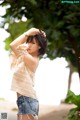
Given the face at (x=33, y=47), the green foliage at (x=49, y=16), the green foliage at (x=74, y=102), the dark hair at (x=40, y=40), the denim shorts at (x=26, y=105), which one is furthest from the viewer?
the green foliage at (x=49, y=16)

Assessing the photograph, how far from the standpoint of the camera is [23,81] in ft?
17.0

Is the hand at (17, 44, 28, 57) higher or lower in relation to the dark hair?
lower

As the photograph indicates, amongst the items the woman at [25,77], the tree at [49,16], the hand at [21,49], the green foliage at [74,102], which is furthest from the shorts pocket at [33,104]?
the tree at [49,16]

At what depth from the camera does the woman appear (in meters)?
5.13

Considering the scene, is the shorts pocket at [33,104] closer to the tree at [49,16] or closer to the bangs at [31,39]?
the bangs at [31,39]

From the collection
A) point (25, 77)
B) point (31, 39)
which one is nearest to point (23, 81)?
point (25, 77)

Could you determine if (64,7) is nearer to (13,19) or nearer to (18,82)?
(13,19)

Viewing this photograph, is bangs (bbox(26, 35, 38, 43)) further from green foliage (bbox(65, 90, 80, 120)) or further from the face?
green foliage (bbox(65, 90, 80, 120))

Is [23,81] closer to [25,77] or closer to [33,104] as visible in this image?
[25,77]

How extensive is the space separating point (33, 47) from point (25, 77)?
21.7 inches

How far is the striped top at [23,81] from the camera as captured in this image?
5145 millimetres

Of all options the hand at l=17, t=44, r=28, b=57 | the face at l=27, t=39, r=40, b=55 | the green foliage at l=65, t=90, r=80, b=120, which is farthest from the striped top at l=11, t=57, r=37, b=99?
the green foliage at l=65, t=90, r=80, b=120

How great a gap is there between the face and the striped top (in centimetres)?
27

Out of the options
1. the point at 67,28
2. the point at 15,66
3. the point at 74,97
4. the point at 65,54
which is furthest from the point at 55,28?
the point at 15,66
